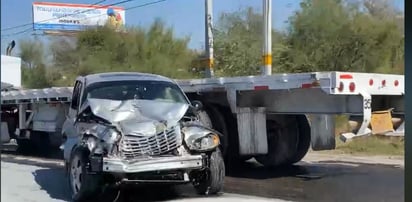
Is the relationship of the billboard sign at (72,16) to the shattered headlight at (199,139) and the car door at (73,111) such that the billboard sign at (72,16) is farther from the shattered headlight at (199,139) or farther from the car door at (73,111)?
the shattered headlight at (199,139)

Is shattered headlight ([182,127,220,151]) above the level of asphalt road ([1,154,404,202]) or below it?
above

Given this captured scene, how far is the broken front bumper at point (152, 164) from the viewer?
5.95 meters

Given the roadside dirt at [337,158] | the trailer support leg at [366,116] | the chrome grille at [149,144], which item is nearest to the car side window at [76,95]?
the chrome grille at [149,144]

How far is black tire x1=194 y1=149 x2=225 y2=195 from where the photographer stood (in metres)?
6.49

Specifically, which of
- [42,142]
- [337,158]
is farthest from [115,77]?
[337,158]

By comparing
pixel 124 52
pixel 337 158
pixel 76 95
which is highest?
pixel 124 52

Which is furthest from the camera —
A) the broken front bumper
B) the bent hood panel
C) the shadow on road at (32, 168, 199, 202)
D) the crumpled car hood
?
the shadow on road at (32, 168, 199, 202)

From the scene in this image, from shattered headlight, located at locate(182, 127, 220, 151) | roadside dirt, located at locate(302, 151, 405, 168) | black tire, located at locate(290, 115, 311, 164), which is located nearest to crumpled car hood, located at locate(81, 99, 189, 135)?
shattered headlight, located at locate(182, 127, 220, 151)

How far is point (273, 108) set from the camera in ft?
26.4

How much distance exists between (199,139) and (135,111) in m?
0.67

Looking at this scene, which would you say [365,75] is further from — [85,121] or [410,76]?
[410,76]

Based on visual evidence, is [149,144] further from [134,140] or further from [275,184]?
[275,184]

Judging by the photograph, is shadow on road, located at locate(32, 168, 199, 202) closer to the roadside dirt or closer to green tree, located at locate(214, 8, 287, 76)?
green tree, located at locate(214, 8, 287, 76)

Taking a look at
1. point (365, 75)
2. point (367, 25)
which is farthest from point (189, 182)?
point (367, 25)
